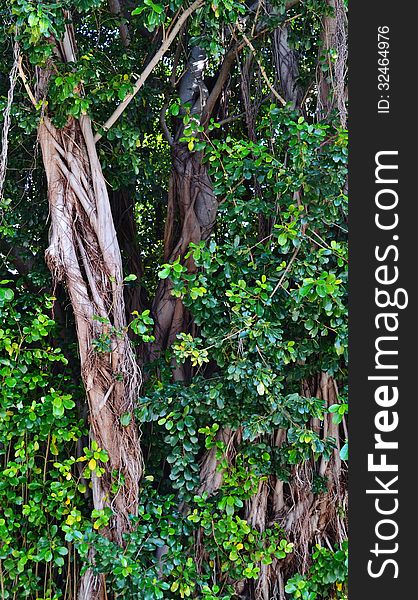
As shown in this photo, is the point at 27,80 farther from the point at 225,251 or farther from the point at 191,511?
the point at 191,511

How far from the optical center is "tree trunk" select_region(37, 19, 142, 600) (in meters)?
2.64

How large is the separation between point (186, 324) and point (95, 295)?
0.55 m

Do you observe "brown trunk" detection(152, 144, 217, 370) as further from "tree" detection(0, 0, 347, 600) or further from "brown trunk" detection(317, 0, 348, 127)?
"brown trunk" detection(317, 0, 348, 127)

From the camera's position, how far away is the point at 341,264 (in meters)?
2.62

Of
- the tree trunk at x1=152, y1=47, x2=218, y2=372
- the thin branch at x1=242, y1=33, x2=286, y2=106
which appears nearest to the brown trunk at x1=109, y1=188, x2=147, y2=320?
the tree trunk at x1=152, y1=47, x2=218, y2=372

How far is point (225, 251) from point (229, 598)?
1310 millimetres

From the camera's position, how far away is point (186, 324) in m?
3.12

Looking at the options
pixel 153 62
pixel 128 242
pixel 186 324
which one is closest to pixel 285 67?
pixel 153 62

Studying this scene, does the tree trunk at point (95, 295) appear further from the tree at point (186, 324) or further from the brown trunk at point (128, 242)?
the brown trunk at point (128, 242)

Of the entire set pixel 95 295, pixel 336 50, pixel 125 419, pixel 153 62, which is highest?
pixel 336 50

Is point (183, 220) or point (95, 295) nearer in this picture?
point (95, 295)

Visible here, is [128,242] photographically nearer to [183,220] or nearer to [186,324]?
[183,220]

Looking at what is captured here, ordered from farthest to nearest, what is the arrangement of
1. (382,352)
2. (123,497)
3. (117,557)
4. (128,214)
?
(128,214) < (123,497) < (117,557) < (382,352)

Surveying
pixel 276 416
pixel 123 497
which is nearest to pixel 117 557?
pixel 123 497
